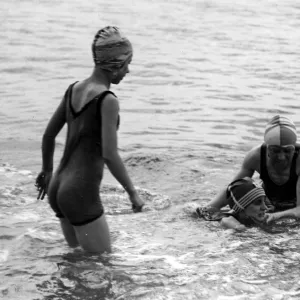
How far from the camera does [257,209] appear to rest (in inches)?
309

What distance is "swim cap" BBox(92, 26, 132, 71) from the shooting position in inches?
232

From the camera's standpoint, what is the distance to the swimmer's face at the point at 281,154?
7.84 metres

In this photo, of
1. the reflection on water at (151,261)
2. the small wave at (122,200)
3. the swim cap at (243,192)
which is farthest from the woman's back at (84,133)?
the small wave at (122,200)

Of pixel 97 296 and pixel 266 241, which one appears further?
pixel 266 241

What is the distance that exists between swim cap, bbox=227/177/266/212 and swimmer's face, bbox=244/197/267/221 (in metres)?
0.05

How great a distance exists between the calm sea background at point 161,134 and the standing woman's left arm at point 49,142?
2.65ft

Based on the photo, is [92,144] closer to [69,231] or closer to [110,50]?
[110,50]

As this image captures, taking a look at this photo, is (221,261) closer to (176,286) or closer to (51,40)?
(176,286)

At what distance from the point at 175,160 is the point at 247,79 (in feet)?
21.9

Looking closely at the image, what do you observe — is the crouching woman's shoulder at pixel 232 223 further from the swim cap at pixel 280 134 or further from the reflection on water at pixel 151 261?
the swim cap at pixel 280 134

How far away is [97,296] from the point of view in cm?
619

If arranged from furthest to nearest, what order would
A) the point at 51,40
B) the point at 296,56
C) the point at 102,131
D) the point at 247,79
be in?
the point at 51,40
the point at 296,56
the point at 247,79
the point at 102,131

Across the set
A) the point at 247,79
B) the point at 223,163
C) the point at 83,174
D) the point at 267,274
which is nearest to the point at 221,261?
the point at 267,274

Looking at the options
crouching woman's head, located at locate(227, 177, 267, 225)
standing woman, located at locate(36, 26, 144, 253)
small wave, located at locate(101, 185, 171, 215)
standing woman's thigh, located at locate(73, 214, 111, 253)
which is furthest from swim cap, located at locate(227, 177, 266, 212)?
standing woman, located at locate(36, 26, 144, 253)
